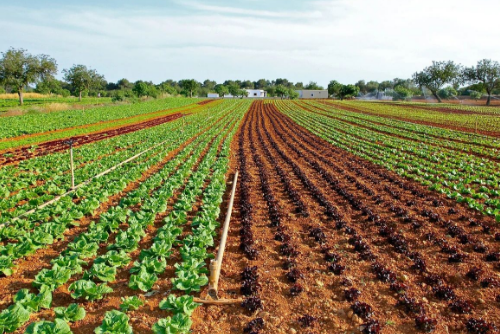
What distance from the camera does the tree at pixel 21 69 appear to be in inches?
2119

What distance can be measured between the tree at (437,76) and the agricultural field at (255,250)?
10013 centimetres

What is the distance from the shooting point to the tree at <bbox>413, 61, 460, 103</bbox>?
10050 cm

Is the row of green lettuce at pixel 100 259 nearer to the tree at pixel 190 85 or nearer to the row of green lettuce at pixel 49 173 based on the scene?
the row of green lettuce at pixel 49 173

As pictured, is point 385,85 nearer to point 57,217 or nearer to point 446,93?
point 446,93

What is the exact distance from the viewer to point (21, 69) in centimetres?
5538

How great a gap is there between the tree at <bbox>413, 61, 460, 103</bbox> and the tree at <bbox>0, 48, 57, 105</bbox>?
323 feet

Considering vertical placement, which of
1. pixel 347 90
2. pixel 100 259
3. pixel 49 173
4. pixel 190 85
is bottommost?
pixel 100 259

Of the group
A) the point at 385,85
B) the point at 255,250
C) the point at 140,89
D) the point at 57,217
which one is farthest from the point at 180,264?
the point at 385,85

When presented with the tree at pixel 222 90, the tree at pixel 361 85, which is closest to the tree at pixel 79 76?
the tree at pixel 222 90

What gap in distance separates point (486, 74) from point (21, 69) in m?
101

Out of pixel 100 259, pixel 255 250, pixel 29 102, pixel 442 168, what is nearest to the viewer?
pixel 100 259

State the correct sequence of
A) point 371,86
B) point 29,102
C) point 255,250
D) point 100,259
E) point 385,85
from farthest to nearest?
point 371,86 → point 385,85 → point 29,102 → point 255,250 → point 100,259

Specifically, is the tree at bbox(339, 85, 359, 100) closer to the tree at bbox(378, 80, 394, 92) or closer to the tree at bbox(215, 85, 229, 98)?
the tree at bbox(215, 85, 229, 98)

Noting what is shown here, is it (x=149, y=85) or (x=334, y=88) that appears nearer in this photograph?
(x=149, y=85)
